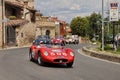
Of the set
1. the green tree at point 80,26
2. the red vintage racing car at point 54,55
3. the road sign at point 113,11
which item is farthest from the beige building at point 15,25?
the green tree at point 80,26

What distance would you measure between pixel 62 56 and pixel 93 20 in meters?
96.6

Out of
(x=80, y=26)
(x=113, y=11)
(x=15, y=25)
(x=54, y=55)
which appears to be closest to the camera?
(x=54, y=55)

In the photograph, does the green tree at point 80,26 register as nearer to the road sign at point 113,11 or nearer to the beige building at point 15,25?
the beige building at point 15,25

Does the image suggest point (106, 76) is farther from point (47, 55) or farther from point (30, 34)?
point (30, 34)

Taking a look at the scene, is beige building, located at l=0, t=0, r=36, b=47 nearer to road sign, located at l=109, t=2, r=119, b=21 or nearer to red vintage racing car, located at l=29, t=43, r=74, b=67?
road sign, located at l=109, t=2, r=119, b=21

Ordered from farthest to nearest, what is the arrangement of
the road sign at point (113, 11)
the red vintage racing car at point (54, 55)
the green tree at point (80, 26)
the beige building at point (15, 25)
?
the green tree at point (80, 26)
the beige building at point (15, 25)
the road sign at point (113, 11)
the red vintage racing car at point (54, 55)

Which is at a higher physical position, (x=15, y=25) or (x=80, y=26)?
(x=80, y=26)

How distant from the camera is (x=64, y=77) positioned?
50.3 ft

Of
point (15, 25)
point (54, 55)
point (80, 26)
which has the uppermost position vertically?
point (80, 26)

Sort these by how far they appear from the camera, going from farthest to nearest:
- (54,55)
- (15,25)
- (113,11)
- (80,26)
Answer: (80,26), (15,25), (113,11), (54,55)

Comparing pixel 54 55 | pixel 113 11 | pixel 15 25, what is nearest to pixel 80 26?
pixel 15 25

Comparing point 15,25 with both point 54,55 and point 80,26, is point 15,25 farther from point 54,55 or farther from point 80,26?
point 80,26

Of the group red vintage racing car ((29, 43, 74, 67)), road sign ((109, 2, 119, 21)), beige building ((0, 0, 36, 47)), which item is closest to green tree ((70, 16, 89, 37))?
beige building ((0, 0, 36, 47))

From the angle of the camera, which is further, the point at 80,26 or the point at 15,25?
the point at 80,26
